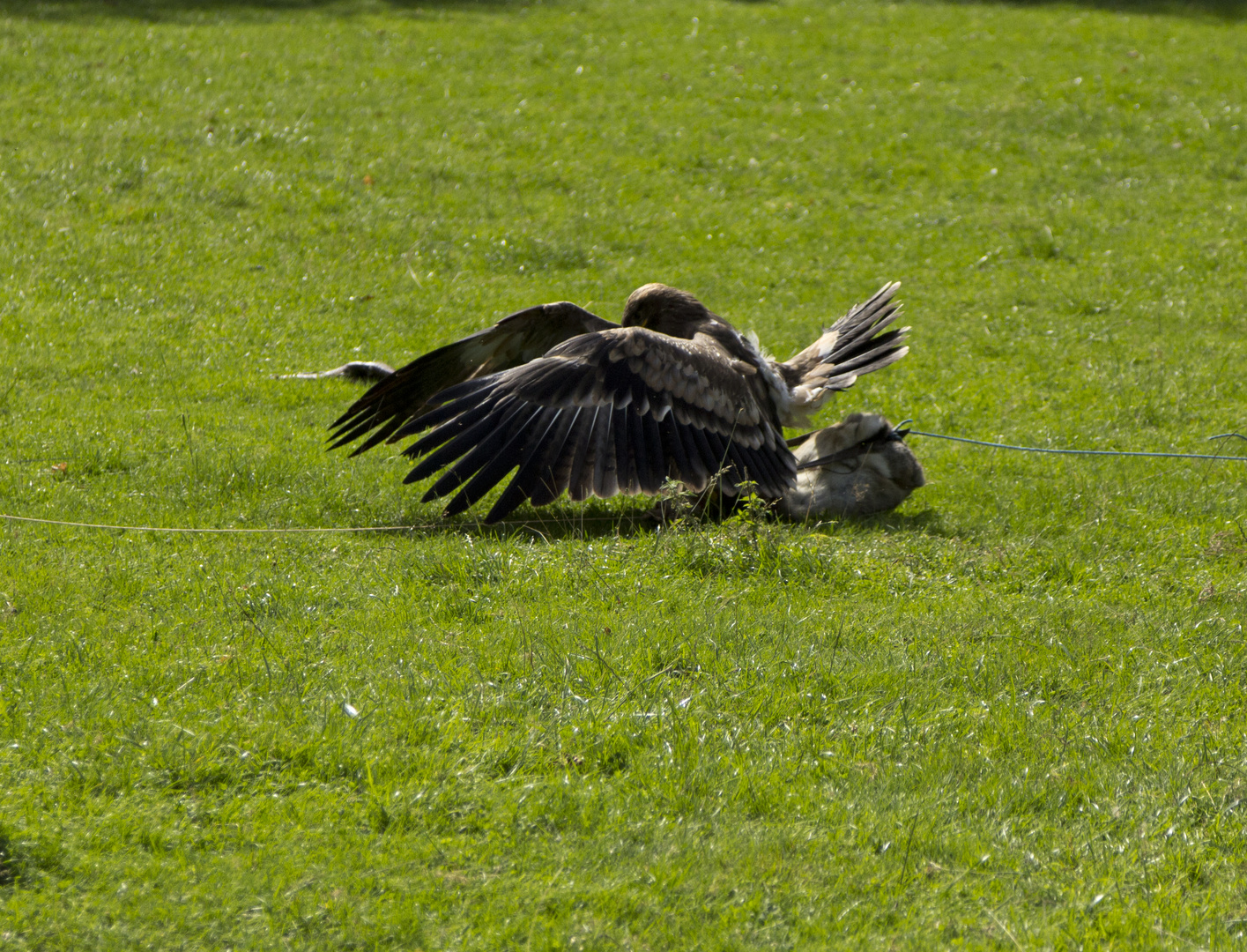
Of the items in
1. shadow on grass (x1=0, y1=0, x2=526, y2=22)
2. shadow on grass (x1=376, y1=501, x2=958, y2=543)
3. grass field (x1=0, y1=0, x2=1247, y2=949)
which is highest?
shadow on grass (x1=0, y1=0, x2=526, y2=22)

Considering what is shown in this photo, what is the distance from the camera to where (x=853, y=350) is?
986cm

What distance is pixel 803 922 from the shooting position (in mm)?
4051

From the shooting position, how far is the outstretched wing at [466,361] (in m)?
8.61

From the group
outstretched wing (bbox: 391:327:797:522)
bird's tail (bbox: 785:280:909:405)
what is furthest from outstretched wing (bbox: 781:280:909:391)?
outstretched wing (bbox: 391:327:797:522)

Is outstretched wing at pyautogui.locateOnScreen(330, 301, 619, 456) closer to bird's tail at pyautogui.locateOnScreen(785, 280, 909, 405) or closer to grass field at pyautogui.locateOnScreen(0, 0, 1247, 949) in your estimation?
grass field at pyautogui.locateOnScreen(0, 0, 1247, 949)

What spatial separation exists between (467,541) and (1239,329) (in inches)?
366

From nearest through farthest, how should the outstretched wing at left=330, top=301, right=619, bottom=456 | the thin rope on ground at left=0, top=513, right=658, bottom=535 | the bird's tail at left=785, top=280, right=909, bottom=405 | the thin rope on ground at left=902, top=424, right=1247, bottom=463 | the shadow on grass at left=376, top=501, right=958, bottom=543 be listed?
the thin rope on ground at left=0, top=513, right=658, bottom=535
the shadow on grass at left=376, top=501, right=958, bottom=543
the outstretched wing at left=330, top=301, right=619, bottom=456
the thin rope on ground at left=902, top=424, right=1247, bottom=463
the bird's tail at left=785, top=280, right=909, bottom=405

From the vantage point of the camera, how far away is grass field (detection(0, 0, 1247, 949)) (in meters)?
4.21

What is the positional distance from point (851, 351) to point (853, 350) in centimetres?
2

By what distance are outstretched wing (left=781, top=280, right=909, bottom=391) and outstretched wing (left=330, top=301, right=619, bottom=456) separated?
1.84 metres

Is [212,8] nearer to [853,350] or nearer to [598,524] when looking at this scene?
[853,350]

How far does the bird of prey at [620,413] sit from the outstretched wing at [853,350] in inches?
1.1

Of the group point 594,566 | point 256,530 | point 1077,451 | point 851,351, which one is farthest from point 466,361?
point 1077,451

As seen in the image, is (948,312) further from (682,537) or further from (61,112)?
(61,112)
